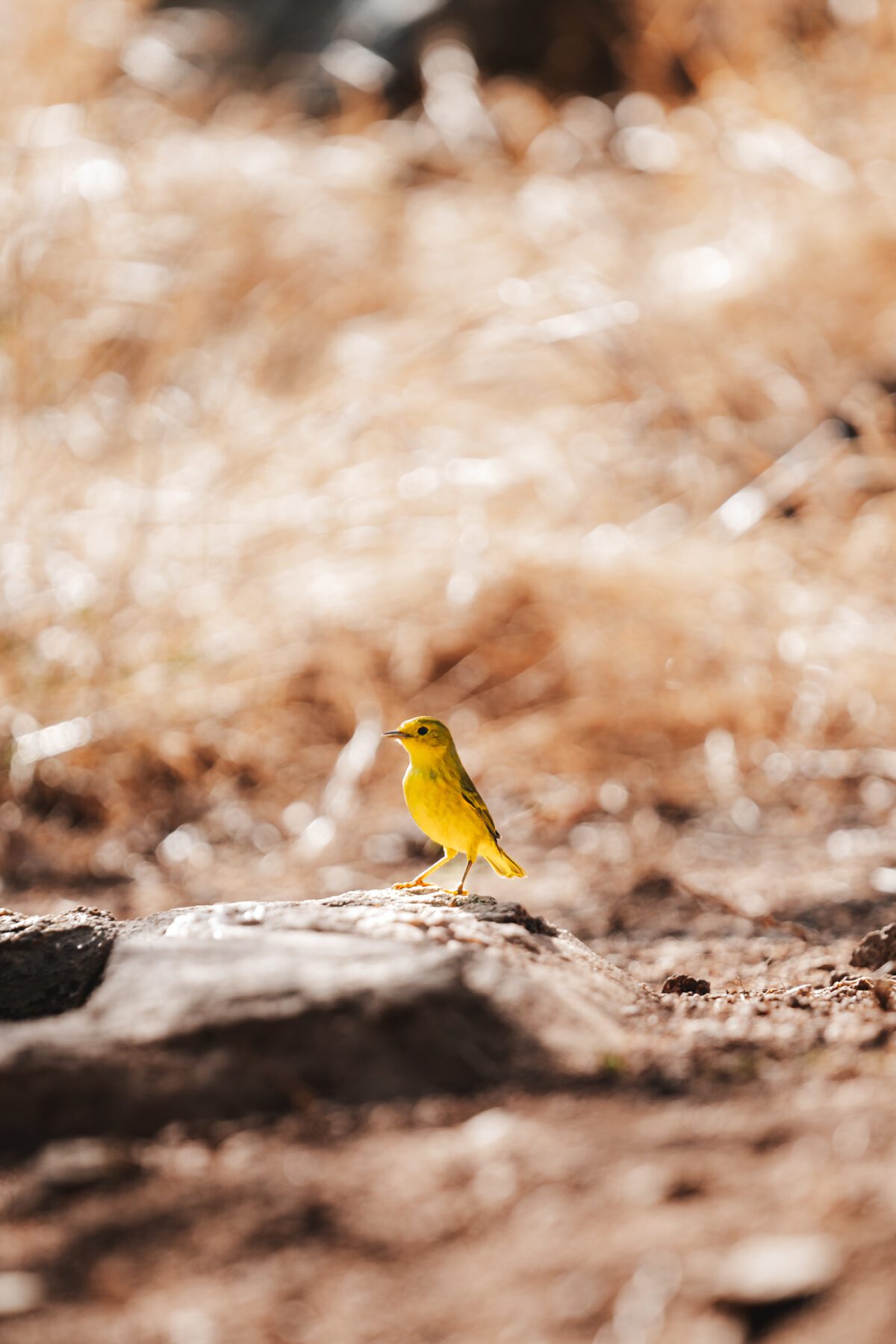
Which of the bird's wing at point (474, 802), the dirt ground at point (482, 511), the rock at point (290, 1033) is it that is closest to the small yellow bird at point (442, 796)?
the bird's wing at point (474, 802)

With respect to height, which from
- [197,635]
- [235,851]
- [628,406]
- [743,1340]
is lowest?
[235,851]

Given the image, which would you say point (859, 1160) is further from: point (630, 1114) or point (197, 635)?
point (197, 635)

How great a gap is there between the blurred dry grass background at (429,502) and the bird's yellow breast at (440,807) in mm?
1326

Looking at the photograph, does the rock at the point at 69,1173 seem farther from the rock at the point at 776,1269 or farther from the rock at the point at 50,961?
the rock at the point at 776,1269

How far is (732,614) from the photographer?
4004mm

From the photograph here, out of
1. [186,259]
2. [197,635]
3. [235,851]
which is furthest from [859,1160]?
[186,259]

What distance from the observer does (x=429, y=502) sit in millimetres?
4316

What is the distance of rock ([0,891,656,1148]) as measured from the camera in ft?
3.99

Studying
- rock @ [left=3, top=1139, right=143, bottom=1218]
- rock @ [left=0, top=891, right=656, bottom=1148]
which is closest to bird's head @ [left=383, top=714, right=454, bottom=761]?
rock @ [left=0, top=891, right=656, bottom=1148]

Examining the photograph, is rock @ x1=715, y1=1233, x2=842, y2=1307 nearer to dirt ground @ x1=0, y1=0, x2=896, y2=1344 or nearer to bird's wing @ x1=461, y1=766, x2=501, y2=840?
dirt ground @ x1=0, y1=0, x2=896, y2=1344

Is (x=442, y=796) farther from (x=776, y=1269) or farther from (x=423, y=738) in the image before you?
(x=776, y=1269)

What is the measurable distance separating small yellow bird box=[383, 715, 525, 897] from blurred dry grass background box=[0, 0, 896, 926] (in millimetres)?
1291

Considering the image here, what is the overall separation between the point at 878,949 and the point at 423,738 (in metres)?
0.82

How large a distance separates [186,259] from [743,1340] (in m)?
4.65
